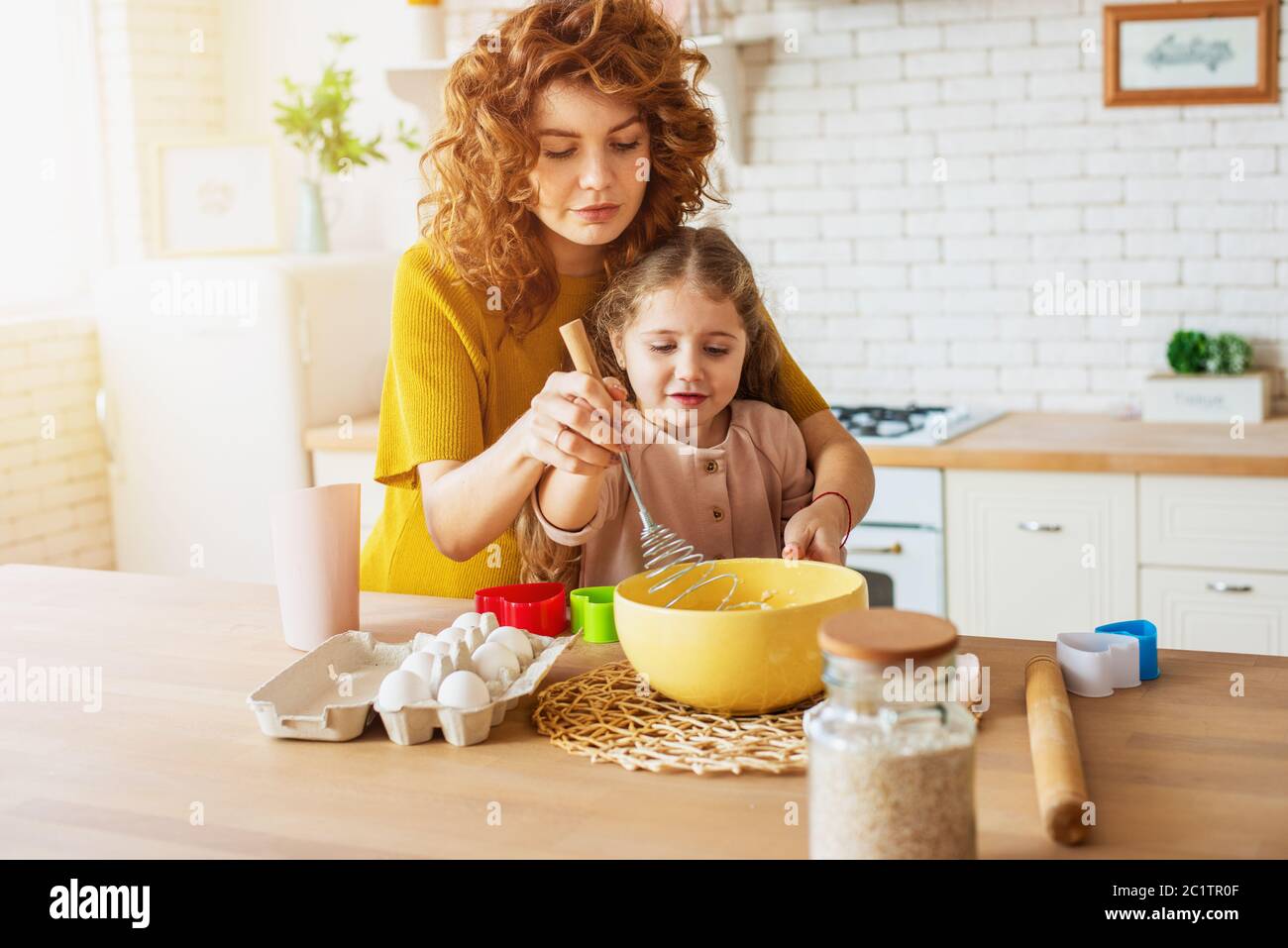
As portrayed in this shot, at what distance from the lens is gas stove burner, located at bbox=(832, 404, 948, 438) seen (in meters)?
3.43

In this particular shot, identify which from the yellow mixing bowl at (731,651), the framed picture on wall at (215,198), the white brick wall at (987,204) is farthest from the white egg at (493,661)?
the framed picture on wall at (215,198)

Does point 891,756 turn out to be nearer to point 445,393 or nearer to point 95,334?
point 445,393

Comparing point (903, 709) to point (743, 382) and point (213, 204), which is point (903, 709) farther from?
point (213, 204)

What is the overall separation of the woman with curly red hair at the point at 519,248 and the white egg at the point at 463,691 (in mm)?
402

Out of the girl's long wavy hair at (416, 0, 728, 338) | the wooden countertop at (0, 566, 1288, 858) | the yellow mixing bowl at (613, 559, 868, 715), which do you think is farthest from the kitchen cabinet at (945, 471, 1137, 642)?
the yellow mixing bowl at (613, 559, 868, 715)

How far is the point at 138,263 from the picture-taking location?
403 cm

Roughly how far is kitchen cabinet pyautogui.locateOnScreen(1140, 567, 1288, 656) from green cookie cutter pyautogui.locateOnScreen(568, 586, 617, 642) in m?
1.78

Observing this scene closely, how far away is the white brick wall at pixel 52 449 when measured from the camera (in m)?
3.88

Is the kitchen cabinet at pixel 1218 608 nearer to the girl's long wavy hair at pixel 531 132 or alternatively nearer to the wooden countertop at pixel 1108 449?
the wooden countertop at pixel 1108 449

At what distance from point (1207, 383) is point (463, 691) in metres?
2.62

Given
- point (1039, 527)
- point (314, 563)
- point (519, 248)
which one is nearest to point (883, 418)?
point (1039, 527)

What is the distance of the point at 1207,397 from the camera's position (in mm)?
3451

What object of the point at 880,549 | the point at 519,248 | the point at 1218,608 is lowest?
the point at 1218,608

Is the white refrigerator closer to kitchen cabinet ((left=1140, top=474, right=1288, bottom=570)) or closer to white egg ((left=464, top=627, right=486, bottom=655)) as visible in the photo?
kitchen cabinet ((left=1140, top=474, right=1288, bottom=570))
